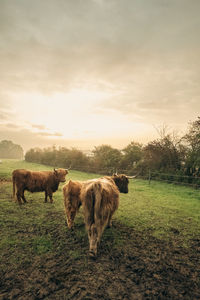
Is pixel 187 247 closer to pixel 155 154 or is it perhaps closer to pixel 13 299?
pixel 13 299

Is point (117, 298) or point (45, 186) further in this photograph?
point (45, 186)

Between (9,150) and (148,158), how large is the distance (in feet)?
286

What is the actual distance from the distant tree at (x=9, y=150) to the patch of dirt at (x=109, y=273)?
9385 centimetres

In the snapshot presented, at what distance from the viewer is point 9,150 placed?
273ft

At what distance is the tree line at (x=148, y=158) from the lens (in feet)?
41.3

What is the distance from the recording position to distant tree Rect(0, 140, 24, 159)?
81.8 metres

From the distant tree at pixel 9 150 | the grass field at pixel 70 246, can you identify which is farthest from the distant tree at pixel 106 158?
the distant tree at pixel 9 150

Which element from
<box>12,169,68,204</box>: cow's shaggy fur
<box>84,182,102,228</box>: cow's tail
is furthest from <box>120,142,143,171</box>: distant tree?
<box>84,182,102,228</box>: cow's tail

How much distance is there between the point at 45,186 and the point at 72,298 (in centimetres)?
480

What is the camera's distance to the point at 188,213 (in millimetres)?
5934

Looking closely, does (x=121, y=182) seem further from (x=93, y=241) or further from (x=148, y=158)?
(x=148, y=158)

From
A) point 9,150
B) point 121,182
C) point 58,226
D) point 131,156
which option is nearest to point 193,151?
point 131,156

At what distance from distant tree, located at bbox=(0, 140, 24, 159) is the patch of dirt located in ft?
308

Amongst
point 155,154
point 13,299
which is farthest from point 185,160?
point 13,299
